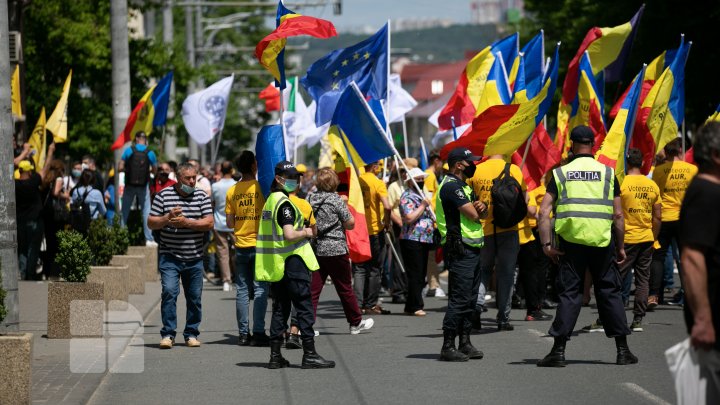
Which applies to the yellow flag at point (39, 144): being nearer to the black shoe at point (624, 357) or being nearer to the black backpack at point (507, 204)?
the black backpack at point (507, 204)

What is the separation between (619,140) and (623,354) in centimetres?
344

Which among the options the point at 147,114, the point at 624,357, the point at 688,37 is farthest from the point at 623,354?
the point at 688,37

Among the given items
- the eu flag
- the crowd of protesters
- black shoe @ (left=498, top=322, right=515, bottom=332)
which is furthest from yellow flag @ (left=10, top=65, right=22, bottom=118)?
black shoe @ (left=498, top=322, right=515, bottom=332)

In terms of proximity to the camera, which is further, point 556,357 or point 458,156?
point 458,156

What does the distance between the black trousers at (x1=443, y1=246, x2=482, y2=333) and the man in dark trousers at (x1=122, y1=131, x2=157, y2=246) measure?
440 inches

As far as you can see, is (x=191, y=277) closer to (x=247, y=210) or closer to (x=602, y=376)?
(x=247, y=210)

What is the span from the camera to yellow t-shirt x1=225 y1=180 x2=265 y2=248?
12.8 meters

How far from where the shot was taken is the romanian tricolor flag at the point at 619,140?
13.6 m

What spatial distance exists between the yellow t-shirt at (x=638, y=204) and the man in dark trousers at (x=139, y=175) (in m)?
10.0

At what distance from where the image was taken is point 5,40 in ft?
36.2

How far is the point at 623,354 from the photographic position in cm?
1091

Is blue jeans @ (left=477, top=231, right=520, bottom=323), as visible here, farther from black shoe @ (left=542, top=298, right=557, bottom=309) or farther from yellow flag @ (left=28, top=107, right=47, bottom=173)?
yellow flag @ (left=28, top=107, right=47, bottom=173)

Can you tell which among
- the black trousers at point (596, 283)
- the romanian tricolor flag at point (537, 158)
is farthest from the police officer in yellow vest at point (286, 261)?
the romanian tricolor flag at point (537, 158)

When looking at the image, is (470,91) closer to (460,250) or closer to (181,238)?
(181,238)
